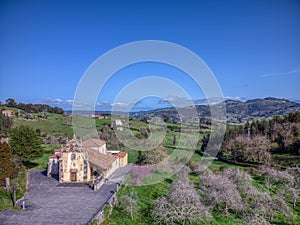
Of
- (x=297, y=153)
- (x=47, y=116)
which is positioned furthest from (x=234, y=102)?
(x=47, y=116)

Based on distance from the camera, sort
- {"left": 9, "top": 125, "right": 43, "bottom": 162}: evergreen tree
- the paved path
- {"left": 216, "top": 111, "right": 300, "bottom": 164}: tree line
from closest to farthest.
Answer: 1. the paved path
2. {"left": 9, "top": 125, "right": 43, "bottom": 162}: evergreen tree
3. {"left": 216, "top": 111, "right": 300, "bottom": 164}: tree line

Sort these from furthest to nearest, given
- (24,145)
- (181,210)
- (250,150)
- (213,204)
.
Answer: (250,150) < (24,145) < (213,204) < (181,210)

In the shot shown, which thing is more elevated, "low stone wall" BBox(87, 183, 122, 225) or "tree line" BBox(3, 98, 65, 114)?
"tree line" BBox(3, 98, 65, 114)

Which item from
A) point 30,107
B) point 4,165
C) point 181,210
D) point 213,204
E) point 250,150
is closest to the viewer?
point 181,210

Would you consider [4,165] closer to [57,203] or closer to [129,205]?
[57,203]

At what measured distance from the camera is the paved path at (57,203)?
43.5ft

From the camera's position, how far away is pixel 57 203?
16062mm

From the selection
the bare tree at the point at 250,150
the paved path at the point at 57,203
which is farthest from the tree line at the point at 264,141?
the paved path at the point at 57,203

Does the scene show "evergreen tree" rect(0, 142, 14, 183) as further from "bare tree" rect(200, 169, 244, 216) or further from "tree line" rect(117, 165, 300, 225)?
"bare tree" rect(200, 169, 244, 216)

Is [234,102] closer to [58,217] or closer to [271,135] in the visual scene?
[271,135]

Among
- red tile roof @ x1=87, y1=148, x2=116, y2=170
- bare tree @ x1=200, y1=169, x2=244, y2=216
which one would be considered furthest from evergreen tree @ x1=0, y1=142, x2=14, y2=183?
bare tree @ x1=200, y1=169, x2=244, y2=216

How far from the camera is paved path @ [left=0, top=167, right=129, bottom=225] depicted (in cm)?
1327

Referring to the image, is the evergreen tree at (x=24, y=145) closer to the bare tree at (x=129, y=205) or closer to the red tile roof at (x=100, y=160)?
the red tile roof at (x=100, y=160)

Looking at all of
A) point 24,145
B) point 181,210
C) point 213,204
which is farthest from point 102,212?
point 24,145
